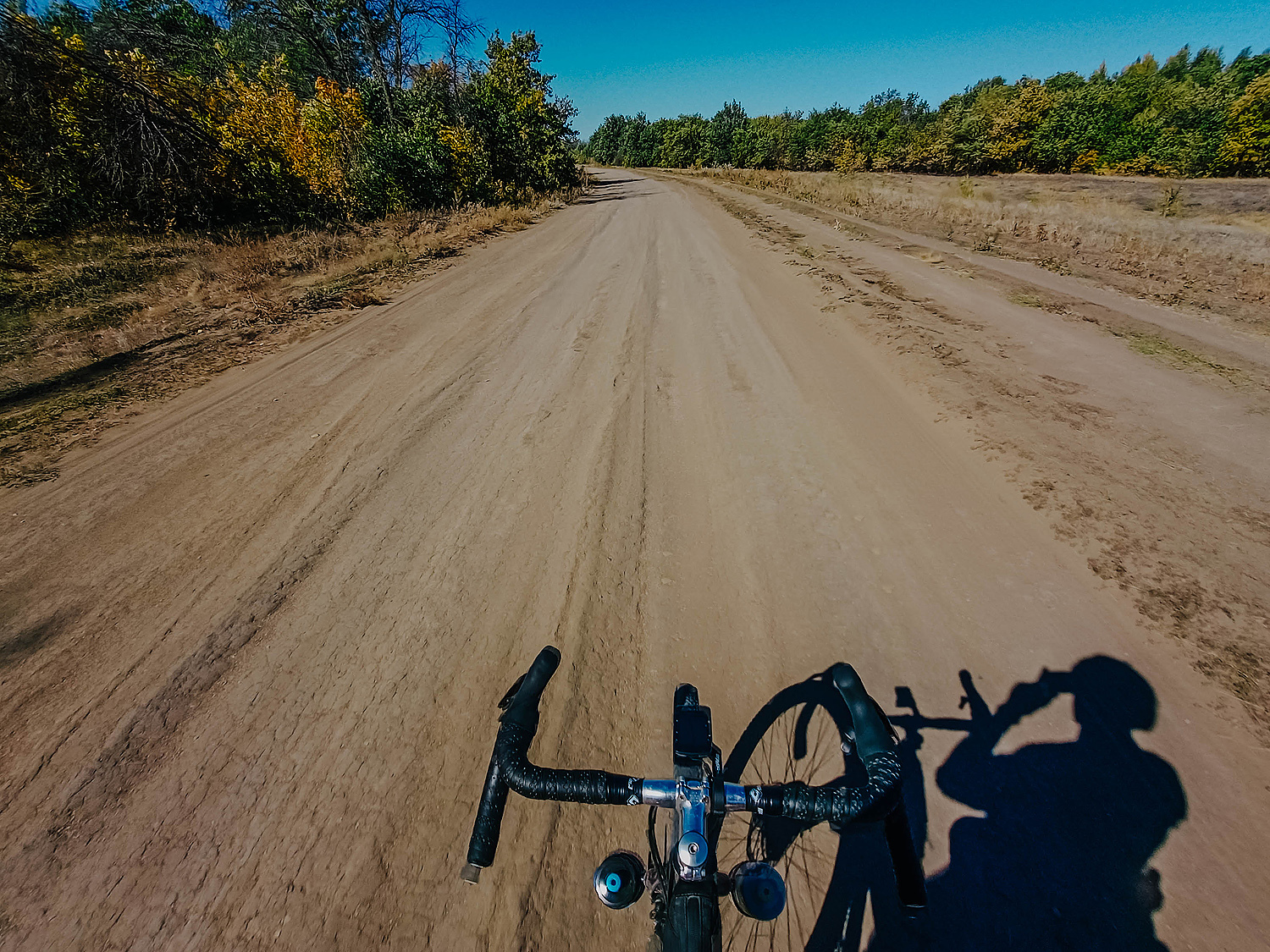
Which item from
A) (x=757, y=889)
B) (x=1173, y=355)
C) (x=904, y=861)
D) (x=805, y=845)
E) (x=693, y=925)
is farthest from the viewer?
(x=1173, y=355)

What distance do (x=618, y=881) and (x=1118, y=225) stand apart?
22.7 meters

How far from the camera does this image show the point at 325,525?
13.4 ft

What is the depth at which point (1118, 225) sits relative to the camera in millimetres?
15203

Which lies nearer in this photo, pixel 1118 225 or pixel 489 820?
pixel 489 820

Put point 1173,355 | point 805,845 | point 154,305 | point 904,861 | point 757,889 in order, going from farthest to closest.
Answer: point 154,305
point 1173,355
point 805,845
point 904,861
point 757,889

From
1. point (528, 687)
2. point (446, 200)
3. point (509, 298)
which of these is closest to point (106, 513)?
point (528, 687)

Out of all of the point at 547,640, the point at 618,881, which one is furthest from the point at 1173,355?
the point at 618,881

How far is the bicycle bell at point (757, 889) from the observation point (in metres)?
1.14

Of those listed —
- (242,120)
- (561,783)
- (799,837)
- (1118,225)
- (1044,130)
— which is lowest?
(799,837)

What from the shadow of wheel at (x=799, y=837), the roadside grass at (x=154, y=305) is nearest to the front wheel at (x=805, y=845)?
the shadow of wheel at (x=799, y=837)

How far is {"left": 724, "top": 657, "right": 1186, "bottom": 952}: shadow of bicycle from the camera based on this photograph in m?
1.94

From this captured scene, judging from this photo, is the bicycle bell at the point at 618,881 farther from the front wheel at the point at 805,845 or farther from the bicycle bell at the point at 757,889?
the front wheel at the point at 805,845

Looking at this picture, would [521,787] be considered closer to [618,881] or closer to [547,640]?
[618,881]

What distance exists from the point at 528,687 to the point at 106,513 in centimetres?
501
